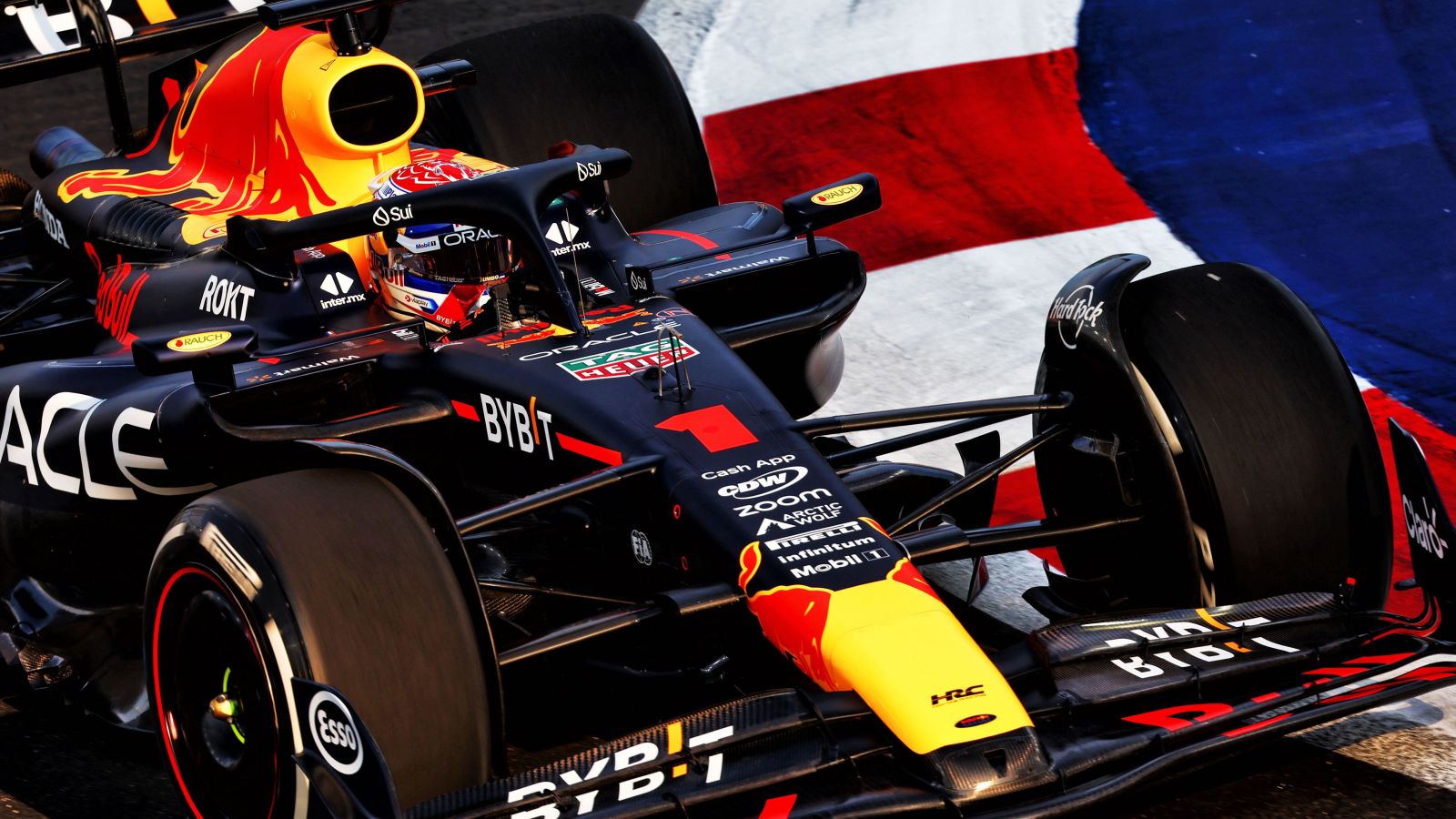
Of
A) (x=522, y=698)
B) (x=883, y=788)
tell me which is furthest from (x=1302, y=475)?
(x=522, y=698)

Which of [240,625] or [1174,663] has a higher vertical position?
[240,625]

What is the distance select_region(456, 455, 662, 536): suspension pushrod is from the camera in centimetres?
409

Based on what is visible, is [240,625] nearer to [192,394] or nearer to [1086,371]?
[192,394]

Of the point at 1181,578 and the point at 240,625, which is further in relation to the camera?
the point at 1181,578

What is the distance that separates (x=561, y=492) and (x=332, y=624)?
0.71m

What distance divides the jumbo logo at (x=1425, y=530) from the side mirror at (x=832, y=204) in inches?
75.4

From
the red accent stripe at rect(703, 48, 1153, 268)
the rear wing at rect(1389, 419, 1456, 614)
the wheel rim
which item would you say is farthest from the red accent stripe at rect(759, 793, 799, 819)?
the red accent stripe at rect(703, 48, 1153, 268)

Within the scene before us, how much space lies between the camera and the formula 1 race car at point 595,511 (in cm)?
364

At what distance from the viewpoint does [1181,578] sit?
4449 millimetres

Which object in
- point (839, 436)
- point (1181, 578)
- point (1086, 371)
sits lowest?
point (839, 436)

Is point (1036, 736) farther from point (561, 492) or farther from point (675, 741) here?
point (561, 492)

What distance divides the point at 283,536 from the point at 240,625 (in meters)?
0.23

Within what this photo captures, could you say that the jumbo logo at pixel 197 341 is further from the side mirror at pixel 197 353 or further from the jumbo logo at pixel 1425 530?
the jumbo logo at pixel 1425 530

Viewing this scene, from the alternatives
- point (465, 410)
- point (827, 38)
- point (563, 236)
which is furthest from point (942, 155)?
point (465, 410)
